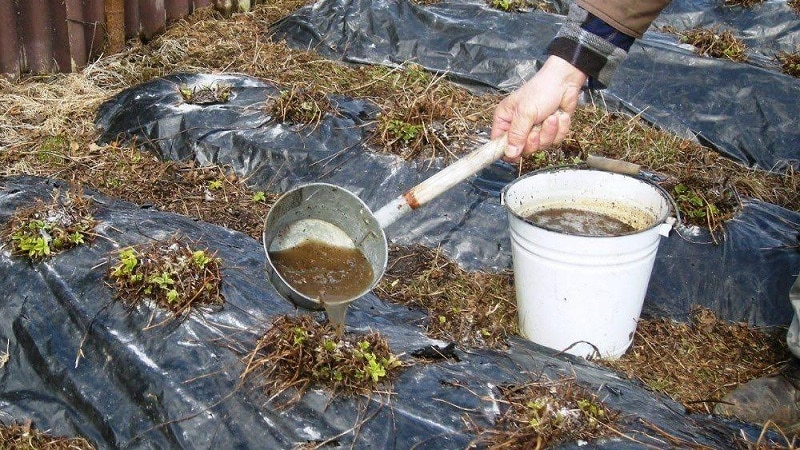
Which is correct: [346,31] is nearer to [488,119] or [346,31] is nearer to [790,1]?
[488,119]

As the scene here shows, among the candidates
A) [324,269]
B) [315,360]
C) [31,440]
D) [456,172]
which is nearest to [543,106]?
[456,172]

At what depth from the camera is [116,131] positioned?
491cm

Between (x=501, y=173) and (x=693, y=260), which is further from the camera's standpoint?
(x=501, y=173)

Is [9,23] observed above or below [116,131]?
above

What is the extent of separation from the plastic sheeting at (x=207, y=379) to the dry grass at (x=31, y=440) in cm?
3

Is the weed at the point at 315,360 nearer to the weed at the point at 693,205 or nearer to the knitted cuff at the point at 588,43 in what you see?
the knitted cuff at the point at 588,43

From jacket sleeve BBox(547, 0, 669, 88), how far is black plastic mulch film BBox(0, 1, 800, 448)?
1.15m

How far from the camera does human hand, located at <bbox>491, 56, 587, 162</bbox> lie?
9.12 feet

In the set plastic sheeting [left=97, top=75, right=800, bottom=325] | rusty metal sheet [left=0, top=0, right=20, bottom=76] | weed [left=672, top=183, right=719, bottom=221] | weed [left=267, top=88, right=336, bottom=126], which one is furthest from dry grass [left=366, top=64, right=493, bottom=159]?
rusty metal sheet [left=0, top=0, right=20, bottom=76]

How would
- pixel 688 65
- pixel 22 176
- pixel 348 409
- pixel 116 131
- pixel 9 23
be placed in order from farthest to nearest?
pixel 688 65 → pixel 9 23 → pixel 116 131 → pixel 22 176 → pixel 348 409

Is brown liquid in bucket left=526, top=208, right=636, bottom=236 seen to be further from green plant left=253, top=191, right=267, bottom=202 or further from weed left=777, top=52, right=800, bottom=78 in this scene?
weed left=777, top=52, right=800, bottom=78

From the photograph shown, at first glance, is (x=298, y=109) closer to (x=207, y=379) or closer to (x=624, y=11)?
(x=207, y=379)

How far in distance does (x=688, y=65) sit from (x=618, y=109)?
26.7 inches

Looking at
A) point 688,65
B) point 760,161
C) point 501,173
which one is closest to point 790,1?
point 688,65
